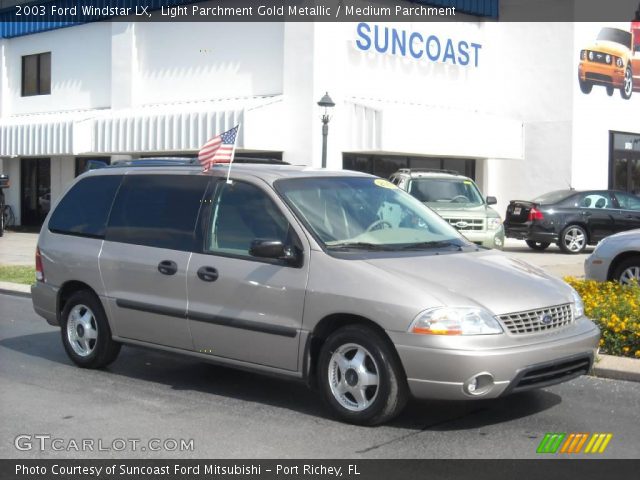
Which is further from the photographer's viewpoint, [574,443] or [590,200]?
[590,200]

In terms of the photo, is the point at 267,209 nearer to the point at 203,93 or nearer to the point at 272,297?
the point at 272,297

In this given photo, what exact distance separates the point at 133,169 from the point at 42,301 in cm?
158

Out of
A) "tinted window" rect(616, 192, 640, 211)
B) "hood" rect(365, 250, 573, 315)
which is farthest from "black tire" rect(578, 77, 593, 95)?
"hood" rect(365, 250, 573, 315)

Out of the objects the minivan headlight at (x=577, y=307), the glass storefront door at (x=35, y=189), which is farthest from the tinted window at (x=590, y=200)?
the glass storefront door at (x=35, y=189)

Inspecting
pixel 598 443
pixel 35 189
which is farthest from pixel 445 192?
pixel 35 189

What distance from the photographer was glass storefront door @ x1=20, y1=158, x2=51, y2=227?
1216 inches

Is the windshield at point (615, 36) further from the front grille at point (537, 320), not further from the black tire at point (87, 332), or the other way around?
the front grille at point (537, 320)

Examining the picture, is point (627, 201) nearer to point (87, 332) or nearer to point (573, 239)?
point (573, 239)

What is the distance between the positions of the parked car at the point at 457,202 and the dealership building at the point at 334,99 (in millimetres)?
4090

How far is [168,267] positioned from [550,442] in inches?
127

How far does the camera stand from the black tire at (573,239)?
21.3 m

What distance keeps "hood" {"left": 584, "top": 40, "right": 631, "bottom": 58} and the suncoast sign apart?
11.0 feet

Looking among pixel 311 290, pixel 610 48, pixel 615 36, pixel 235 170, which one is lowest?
pixel 311 290

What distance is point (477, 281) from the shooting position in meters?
6.26
